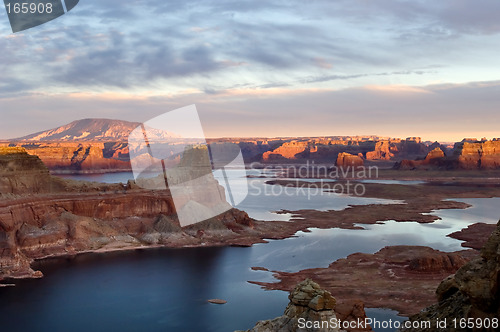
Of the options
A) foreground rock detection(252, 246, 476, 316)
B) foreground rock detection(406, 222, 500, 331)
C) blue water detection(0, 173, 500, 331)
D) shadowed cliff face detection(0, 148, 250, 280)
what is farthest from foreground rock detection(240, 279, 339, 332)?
shadowed cliff face detection(0, 148, 250, 280)

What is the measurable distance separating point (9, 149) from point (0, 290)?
3151 centimetres

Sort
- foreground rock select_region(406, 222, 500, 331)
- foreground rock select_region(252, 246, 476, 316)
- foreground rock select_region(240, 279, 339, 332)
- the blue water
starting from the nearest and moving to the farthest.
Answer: foreground rock select_region(406, 222, 500, 331)
foreground rock select_region(240, 279, 339, 332)
the blue water
foreground rock select_region(252, 246, 476, 316)

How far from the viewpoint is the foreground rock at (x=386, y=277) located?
43.1 metres

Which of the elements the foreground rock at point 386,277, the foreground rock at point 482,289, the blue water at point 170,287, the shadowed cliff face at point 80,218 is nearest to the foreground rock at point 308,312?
the foreground rock at point 482,289

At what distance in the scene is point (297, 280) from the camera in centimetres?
5044

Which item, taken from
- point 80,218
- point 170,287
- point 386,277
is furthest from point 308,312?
point 80,218

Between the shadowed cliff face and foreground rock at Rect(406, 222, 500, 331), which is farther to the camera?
the shadowed cliff face

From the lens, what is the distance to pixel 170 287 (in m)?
50.4

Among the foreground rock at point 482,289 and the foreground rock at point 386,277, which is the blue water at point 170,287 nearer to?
the foreground rock at point 386,277

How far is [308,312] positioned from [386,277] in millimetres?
34506

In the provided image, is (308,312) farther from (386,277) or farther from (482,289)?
(386,277)

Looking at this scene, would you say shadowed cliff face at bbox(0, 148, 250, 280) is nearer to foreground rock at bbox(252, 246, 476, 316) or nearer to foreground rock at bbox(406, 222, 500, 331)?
foreground rock at bbox(252, 246, 476, 316)

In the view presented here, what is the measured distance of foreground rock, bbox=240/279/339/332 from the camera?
63.9 ft

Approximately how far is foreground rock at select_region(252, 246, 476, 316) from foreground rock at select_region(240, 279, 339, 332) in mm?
22761
